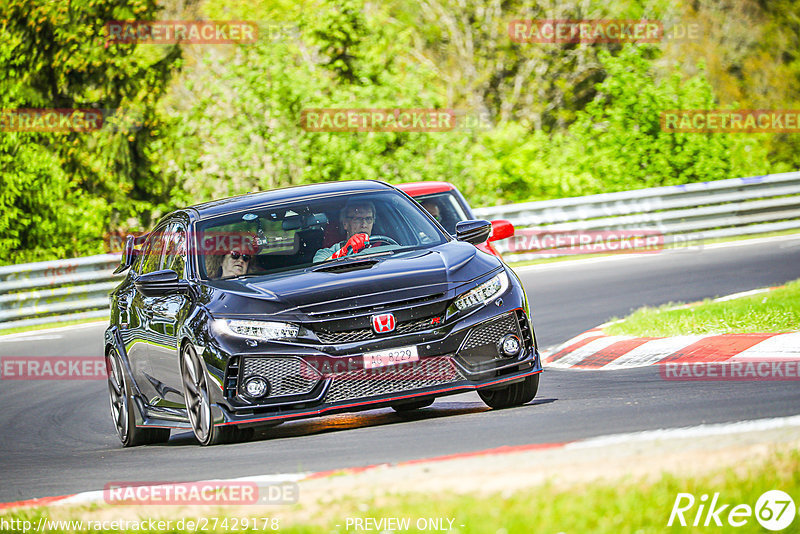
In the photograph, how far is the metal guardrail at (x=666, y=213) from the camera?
2039 cm

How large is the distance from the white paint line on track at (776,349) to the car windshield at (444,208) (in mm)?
4278

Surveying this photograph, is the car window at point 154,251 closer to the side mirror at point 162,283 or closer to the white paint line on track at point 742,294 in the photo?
the side mirror at point 162,283

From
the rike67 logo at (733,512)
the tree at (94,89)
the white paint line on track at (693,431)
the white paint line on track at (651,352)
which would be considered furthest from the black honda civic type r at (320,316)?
the tree at (94,89)

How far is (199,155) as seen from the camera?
2481 centimetres

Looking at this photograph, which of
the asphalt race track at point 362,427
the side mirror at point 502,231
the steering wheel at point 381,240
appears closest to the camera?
the asphalt race track at point 362,427

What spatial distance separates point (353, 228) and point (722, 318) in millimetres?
3678

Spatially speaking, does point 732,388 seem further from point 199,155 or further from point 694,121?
point 199,155

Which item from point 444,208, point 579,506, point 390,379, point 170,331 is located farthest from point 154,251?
point 579,506

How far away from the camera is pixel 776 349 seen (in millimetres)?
8922

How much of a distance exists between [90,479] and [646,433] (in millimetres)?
3145

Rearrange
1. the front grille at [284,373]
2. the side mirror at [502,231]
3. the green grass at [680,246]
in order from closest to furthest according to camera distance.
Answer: the front grille at [284,373] < the side mirror at [502,231] < the green grass at [680,246]

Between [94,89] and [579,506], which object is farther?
[94,89]

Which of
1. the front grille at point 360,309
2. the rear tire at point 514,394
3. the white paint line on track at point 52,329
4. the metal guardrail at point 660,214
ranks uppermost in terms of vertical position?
the front grille at point 360,309

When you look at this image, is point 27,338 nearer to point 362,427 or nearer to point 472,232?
point 472,232
